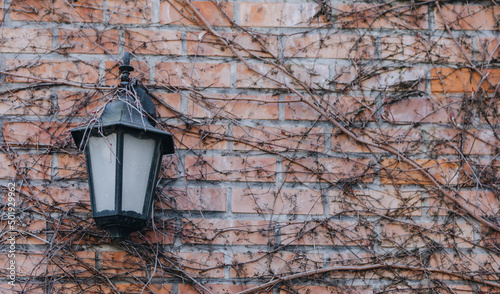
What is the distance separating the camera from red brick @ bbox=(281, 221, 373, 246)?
1714 millimetres

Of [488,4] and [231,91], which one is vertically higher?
[488,4]

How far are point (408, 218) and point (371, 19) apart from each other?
0.73m

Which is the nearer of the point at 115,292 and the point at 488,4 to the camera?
the point at 115,292

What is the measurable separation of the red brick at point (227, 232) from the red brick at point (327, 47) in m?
0.63

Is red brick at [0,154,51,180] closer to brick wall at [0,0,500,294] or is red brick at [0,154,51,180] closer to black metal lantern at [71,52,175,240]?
brick wall at [0,0,500,294]

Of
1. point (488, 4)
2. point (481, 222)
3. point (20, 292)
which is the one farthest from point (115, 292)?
point (488, 4)

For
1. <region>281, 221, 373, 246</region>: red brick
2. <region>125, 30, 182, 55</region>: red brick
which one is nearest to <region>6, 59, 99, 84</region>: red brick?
<region>125, 30, 182, 55</region>: red brick

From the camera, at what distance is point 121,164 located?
55.1 inches

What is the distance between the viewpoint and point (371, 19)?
183 cm

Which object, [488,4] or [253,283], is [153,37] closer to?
[253,283]

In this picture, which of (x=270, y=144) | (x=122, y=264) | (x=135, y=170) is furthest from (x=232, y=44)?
(x=122, y=264)

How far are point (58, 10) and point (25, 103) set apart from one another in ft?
1.16

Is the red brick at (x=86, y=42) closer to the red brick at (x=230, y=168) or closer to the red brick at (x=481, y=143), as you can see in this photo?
the red brick at (x=230, y=168)

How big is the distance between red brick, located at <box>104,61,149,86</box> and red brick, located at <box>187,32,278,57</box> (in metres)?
0.17
